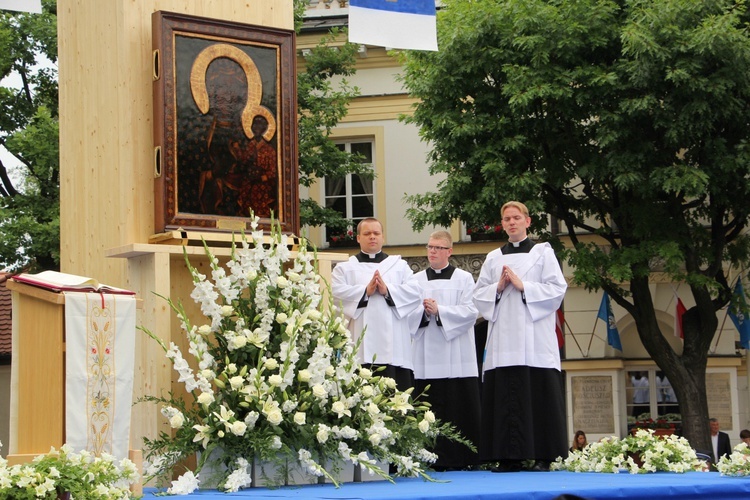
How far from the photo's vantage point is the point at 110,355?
778 centimetres

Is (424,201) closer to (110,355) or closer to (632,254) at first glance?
(632,254)

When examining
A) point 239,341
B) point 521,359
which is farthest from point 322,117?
point 239,341

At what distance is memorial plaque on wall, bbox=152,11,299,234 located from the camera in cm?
962

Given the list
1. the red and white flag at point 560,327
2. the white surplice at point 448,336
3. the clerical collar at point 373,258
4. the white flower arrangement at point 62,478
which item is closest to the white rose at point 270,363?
the white flower arrangement at point 62,478

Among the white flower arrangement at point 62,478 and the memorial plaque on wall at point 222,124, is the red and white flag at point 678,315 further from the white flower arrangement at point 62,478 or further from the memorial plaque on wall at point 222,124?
the white flower arrangement at point 62,478

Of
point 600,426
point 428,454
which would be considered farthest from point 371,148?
point 428,454

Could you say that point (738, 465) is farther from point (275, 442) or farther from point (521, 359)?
point (275, 442)

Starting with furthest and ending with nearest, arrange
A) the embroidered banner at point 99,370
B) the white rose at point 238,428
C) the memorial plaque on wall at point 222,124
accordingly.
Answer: the memorial plaque on wall at point 222,124 → the white rose at point 238,428 → the embroidered banner at point 99,370

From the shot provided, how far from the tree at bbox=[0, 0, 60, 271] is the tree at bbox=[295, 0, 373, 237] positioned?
4685mm

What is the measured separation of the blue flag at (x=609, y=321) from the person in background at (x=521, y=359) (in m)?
15.6

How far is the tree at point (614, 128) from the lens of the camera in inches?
774

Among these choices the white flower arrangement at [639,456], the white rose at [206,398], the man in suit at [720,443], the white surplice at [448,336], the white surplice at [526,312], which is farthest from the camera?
the man in suit at [720,443]

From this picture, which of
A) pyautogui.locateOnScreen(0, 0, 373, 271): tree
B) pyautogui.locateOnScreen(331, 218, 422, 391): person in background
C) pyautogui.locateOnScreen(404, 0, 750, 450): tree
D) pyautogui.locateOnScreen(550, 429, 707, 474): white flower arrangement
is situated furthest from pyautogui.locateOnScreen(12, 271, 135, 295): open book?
pyautogui.locateOnScreen(0, 0, 373, 271): tree

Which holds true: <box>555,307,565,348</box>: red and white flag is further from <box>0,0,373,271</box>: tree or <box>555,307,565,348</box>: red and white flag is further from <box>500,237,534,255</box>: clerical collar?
<box>500,237,534,255</box>: clerical collar
